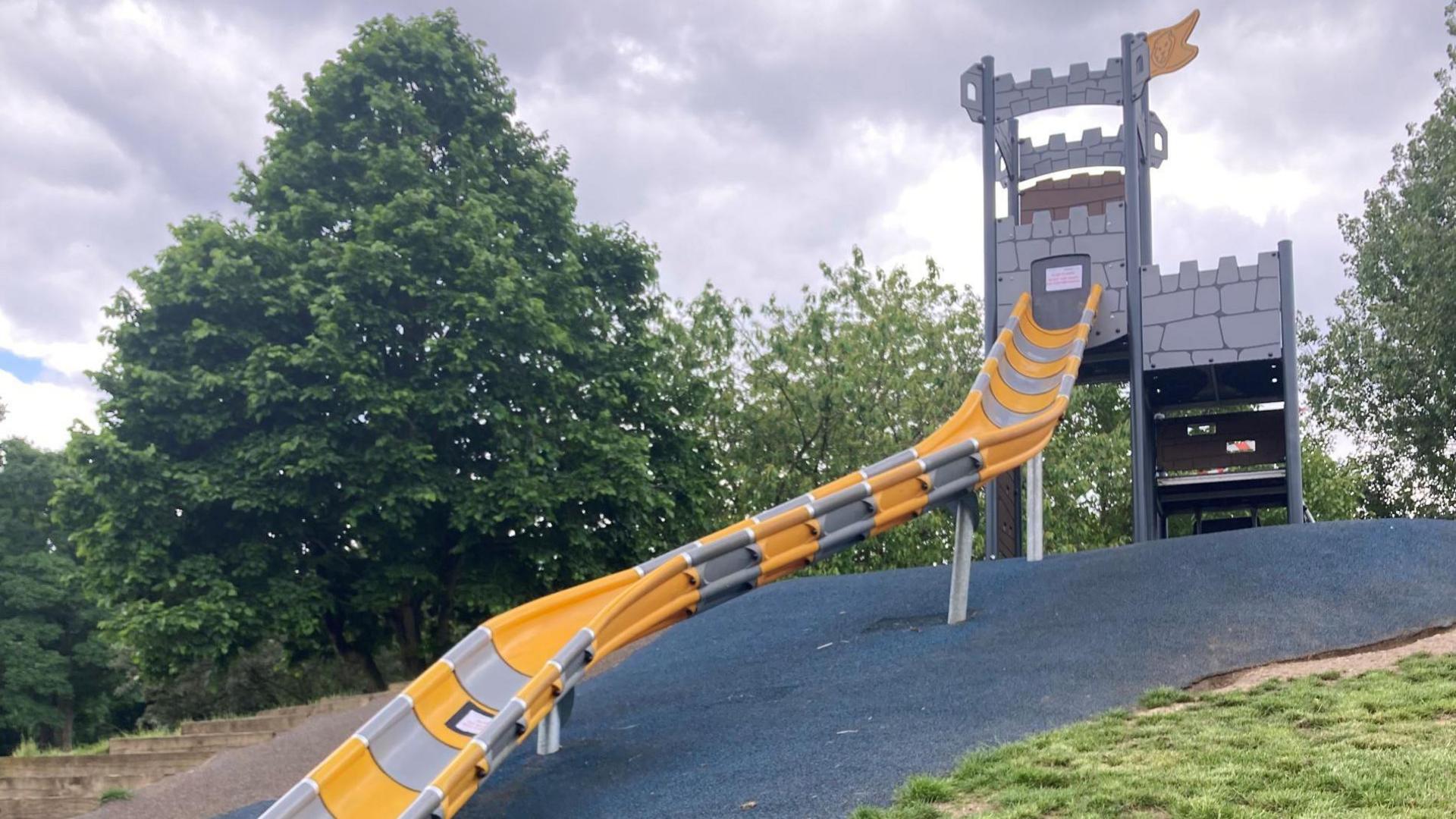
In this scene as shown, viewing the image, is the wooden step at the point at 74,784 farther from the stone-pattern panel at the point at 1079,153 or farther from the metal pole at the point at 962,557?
the stone-pattern panel at the point at 1079,153

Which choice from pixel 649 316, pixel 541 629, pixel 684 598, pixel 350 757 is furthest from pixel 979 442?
pixel 649 316

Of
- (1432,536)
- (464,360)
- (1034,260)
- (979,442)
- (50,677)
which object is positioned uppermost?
(1034,260)

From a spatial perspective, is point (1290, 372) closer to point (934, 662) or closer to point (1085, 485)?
point (934, 662)

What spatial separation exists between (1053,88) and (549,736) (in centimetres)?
1111

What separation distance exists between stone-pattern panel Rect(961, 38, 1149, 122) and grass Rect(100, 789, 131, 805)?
13299 mm

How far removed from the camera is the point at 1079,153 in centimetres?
Result: 1877

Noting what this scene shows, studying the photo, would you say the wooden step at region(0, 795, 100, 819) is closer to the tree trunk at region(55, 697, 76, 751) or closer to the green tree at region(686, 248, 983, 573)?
the green tree at region(686, 248, 983, 573)

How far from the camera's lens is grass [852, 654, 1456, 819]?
704cm

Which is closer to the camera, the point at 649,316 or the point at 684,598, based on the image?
the point at 684,598

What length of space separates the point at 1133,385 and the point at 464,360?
29.2 feet

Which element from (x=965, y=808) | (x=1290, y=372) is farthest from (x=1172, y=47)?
(x=965, y=808)

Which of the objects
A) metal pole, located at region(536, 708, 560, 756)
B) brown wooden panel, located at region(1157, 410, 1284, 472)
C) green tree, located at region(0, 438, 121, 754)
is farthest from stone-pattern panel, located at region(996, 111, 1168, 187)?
green tree, located at region(0, 438, 121, 754)

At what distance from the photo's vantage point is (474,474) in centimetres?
1914

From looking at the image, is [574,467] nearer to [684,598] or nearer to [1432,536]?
[684,598]
